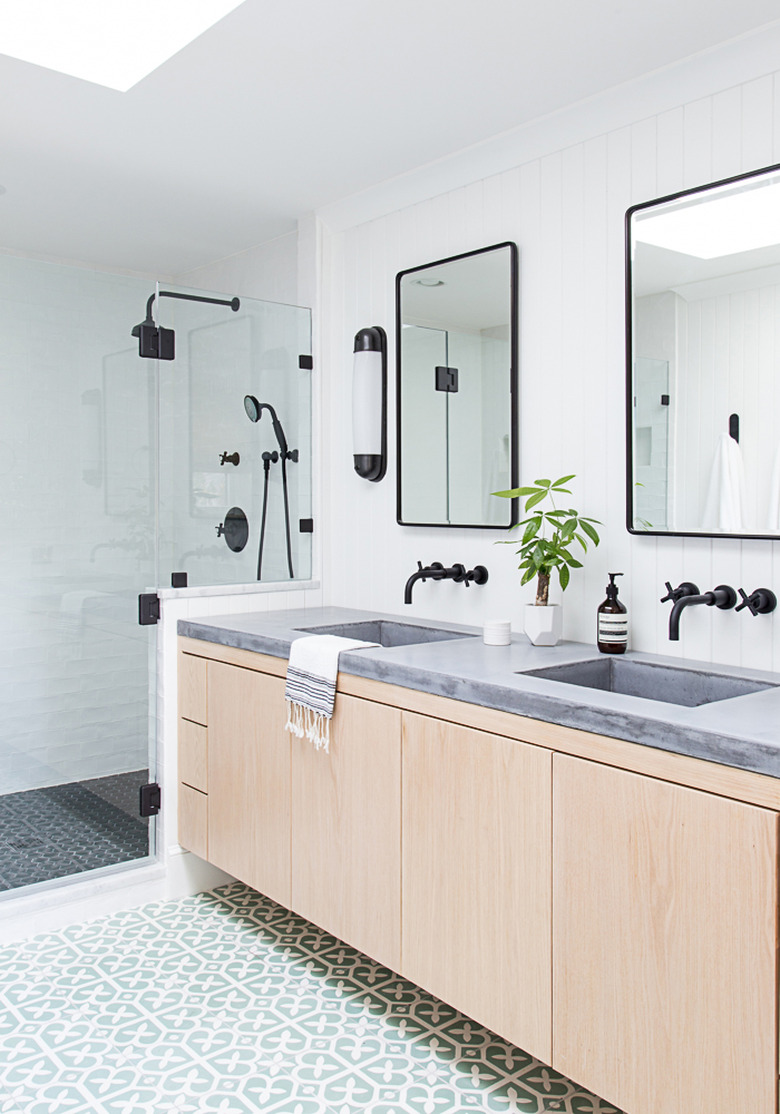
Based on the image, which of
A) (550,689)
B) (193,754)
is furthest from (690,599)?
(193,754)

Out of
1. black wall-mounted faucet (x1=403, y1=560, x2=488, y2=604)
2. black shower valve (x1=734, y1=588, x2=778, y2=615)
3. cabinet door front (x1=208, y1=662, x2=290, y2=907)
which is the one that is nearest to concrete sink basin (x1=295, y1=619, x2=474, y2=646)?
black wall-mounted faucet (x1=403, y1=560, x2=488, y2=604)

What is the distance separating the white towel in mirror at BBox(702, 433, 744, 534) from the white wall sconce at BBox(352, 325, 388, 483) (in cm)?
124

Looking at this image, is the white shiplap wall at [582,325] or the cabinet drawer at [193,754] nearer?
the white shiplap wall at [582,325]

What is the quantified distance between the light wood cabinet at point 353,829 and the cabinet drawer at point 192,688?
510 millimetres

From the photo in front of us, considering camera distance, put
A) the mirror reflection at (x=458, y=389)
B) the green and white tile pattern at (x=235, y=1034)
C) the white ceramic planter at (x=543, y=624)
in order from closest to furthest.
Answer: the green and white tile pattern at (x=235, y=1034) → the white ceramic planter at (x=543, y=624) → the mirror reflection at (x=458, y=389)

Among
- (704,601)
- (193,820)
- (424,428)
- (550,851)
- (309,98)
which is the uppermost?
(309,98)

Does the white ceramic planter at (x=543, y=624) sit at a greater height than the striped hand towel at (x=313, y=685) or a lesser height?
greater

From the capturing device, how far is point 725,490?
6.90ft

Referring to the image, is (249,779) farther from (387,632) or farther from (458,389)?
(458,389)

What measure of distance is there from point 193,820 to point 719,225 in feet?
7.28

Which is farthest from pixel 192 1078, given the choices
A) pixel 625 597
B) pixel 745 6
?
pixel 745 6

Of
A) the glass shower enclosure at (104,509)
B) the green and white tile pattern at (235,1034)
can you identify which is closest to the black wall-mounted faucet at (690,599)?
the green and white tile pattern at (235,1034)

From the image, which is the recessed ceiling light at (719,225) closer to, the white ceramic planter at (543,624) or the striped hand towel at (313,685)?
the white ceramic planter at (543,624)

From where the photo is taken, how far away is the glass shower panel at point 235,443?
2969mm
